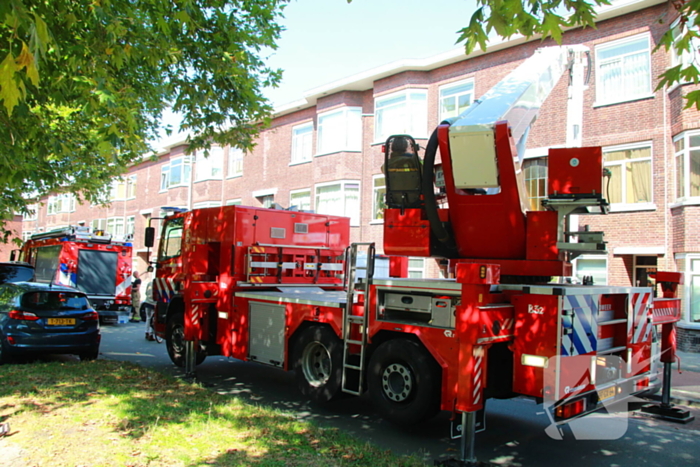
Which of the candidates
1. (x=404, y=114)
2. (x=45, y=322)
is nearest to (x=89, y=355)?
(x=45, y=322)

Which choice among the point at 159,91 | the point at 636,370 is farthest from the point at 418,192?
the point at 159,91

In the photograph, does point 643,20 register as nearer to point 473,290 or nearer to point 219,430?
A: point 473,290

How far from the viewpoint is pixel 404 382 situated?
6062mm

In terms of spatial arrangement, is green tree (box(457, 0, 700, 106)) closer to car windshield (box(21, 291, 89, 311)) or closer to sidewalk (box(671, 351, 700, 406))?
sidewalk (box(671, 351, 700, 406))

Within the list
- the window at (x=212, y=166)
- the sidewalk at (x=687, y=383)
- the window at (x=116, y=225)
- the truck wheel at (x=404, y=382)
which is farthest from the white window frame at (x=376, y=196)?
the window at (x=116, y=225)

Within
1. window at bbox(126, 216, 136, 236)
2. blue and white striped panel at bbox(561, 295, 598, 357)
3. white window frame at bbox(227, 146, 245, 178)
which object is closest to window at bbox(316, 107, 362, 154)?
white window frame at bbox(227, 146, 245, 178)

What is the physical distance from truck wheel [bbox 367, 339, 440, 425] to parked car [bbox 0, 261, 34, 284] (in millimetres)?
13183

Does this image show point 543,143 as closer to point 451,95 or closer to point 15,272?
point 451,95

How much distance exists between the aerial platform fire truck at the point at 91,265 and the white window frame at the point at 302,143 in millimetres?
9075

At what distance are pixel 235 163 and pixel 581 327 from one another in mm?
26126

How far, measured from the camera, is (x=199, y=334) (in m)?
8.96

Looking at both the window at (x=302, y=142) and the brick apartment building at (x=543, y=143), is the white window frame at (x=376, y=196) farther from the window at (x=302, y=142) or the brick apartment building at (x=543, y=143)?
the window at (x=302, y=142)

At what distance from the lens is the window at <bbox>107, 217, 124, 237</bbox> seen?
40912 mm

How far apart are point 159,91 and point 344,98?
13.9 meters
